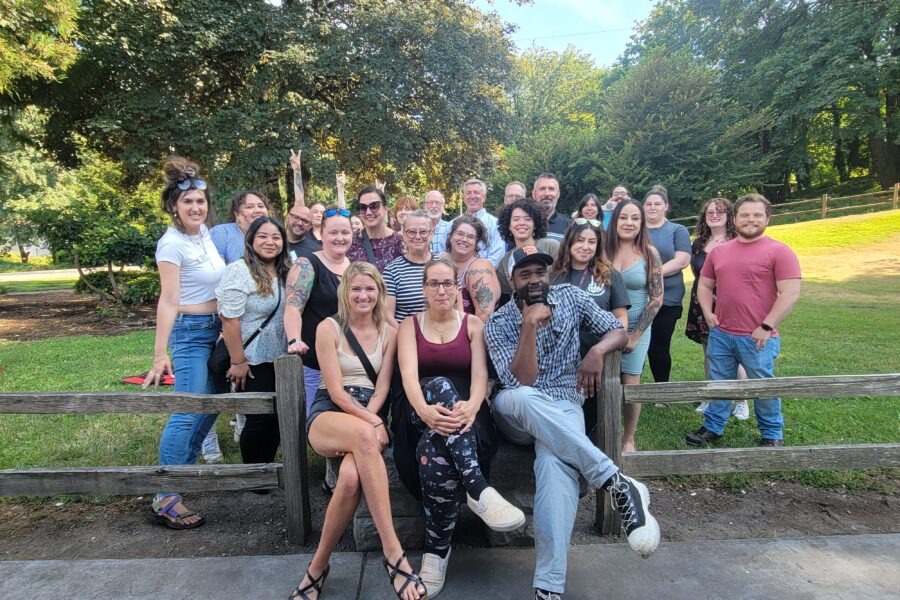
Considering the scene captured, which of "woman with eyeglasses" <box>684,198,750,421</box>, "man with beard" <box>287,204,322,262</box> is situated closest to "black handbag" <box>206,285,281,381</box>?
"man with beard" <box>287,204,322,262</box>

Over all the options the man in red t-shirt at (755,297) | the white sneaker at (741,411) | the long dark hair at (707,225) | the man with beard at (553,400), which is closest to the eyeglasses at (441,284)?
the man with beard at (553,400)

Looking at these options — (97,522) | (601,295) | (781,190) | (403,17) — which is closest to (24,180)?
(403,17)

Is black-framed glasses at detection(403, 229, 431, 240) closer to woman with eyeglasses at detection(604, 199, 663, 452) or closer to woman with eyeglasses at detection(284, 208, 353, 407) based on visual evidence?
woman with eyeglasses at detection(284, 208, 353, 407)

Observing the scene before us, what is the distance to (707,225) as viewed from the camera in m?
5.19

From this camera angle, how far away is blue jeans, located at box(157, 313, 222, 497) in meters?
3.40

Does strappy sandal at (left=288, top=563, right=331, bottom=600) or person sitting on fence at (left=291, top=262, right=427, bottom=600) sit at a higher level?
person sitting on fence at (left=291, top=262, right=427, bottom=600)

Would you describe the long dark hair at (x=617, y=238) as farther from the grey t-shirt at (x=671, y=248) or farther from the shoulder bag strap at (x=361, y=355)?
the shoulder bag strap at (x=361, y=355)

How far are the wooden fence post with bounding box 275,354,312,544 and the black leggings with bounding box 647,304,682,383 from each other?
3.28m

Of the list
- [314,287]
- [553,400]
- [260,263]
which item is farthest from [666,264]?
[260,263]

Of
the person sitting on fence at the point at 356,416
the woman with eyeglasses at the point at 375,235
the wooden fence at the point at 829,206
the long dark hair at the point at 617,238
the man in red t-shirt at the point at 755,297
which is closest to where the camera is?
the person sitting on fence at the point at 356,416

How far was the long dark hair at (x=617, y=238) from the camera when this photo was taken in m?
3.99

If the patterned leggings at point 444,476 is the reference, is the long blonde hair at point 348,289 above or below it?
above

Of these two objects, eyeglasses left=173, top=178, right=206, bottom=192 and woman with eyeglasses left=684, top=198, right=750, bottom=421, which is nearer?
eyeglasses left=173, top=178, right=206, bottom=192

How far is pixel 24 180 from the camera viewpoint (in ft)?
102
